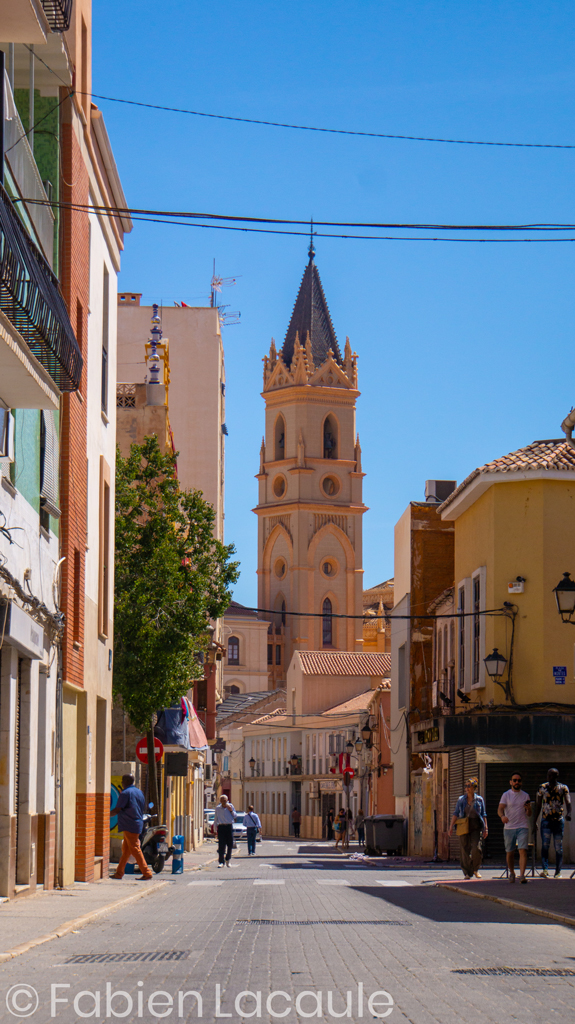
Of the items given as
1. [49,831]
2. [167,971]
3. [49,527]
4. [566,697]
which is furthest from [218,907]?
[566,697]

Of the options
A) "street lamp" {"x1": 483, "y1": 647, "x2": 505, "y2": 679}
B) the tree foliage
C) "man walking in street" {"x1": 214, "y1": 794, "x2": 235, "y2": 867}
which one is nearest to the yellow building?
"street lamp" {"x1": 483, "y1": 647, "x2": 505, "y2": 679}

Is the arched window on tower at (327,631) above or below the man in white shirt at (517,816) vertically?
above

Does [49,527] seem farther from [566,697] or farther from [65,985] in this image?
[566,697]

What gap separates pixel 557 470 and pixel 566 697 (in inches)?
187

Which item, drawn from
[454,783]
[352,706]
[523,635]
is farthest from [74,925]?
[352,706]

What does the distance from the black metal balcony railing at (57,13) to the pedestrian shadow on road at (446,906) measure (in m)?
10.5

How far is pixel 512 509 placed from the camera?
30422 mm

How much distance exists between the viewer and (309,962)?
33.4 feet

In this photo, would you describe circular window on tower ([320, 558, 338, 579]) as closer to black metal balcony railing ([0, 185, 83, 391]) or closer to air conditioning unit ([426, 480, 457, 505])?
air conditioning unit ([426, 480, 457, 505])

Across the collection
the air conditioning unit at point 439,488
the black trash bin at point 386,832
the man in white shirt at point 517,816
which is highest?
the air conditioning unit at point 439,488

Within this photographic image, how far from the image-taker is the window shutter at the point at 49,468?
1770 centimetres

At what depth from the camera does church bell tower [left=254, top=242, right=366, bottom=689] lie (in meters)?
133

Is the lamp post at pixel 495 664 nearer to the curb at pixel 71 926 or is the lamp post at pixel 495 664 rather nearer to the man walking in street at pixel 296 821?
the curb at pixel 71 926

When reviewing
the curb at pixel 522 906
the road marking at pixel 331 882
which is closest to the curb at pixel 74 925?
the road marking at pixel 331 882
